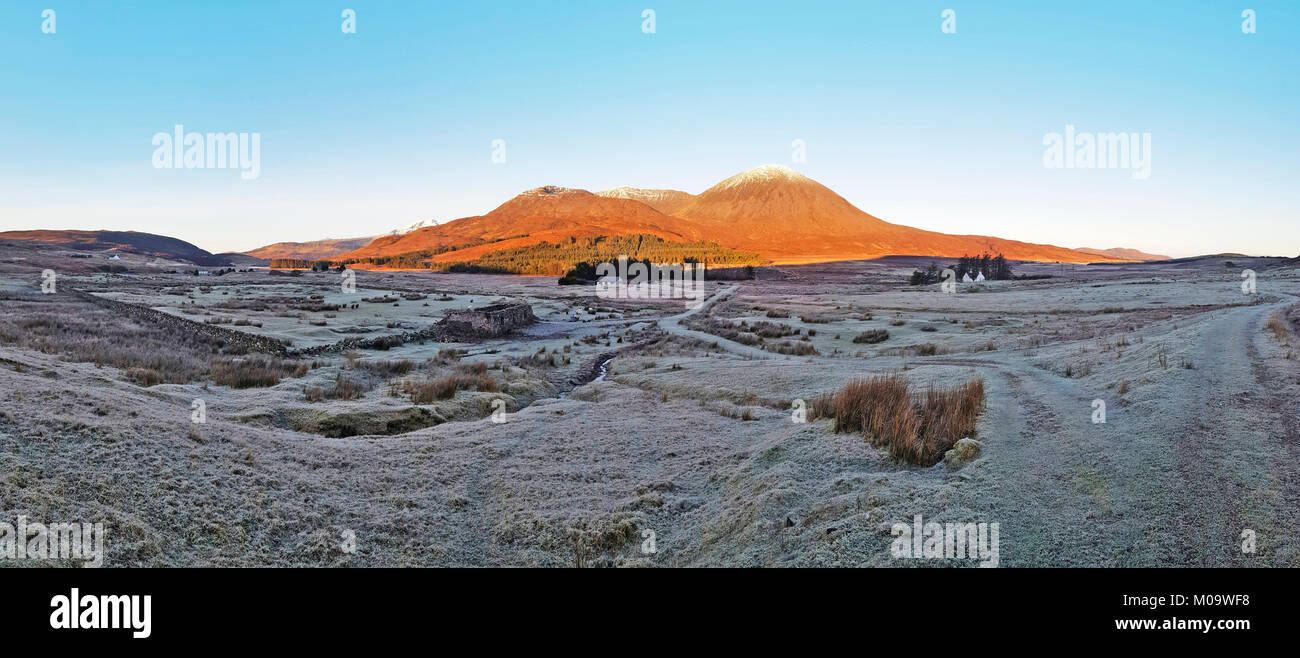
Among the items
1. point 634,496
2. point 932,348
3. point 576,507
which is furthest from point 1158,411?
point 932,348

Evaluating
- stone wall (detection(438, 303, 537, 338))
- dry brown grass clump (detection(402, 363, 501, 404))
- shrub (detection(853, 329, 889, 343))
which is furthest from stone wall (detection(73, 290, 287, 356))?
shrub (detection(853, 329, 889, 343))

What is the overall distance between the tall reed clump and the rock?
209 mm

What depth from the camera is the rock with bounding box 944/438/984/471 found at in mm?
8039

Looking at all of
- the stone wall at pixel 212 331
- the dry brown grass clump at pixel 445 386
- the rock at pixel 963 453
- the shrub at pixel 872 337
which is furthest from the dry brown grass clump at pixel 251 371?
the shrub at pixel 872 337

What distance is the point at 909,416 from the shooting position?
966 cm

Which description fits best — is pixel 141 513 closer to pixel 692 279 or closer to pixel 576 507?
pixel 576 507

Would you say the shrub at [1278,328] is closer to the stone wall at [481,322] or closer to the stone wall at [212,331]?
the stone wall at [212,331]

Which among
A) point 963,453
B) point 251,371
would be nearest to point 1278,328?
point 963,453

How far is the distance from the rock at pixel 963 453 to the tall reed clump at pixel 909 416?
0.21 m

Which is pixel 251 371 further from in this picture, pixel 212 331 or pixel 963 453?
pixel 963 453

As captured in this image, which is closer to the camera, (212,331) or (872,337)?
(212,331)

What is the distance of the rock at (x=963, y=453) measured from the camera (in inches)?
316

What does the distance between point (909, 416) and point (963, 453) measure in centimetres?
147
